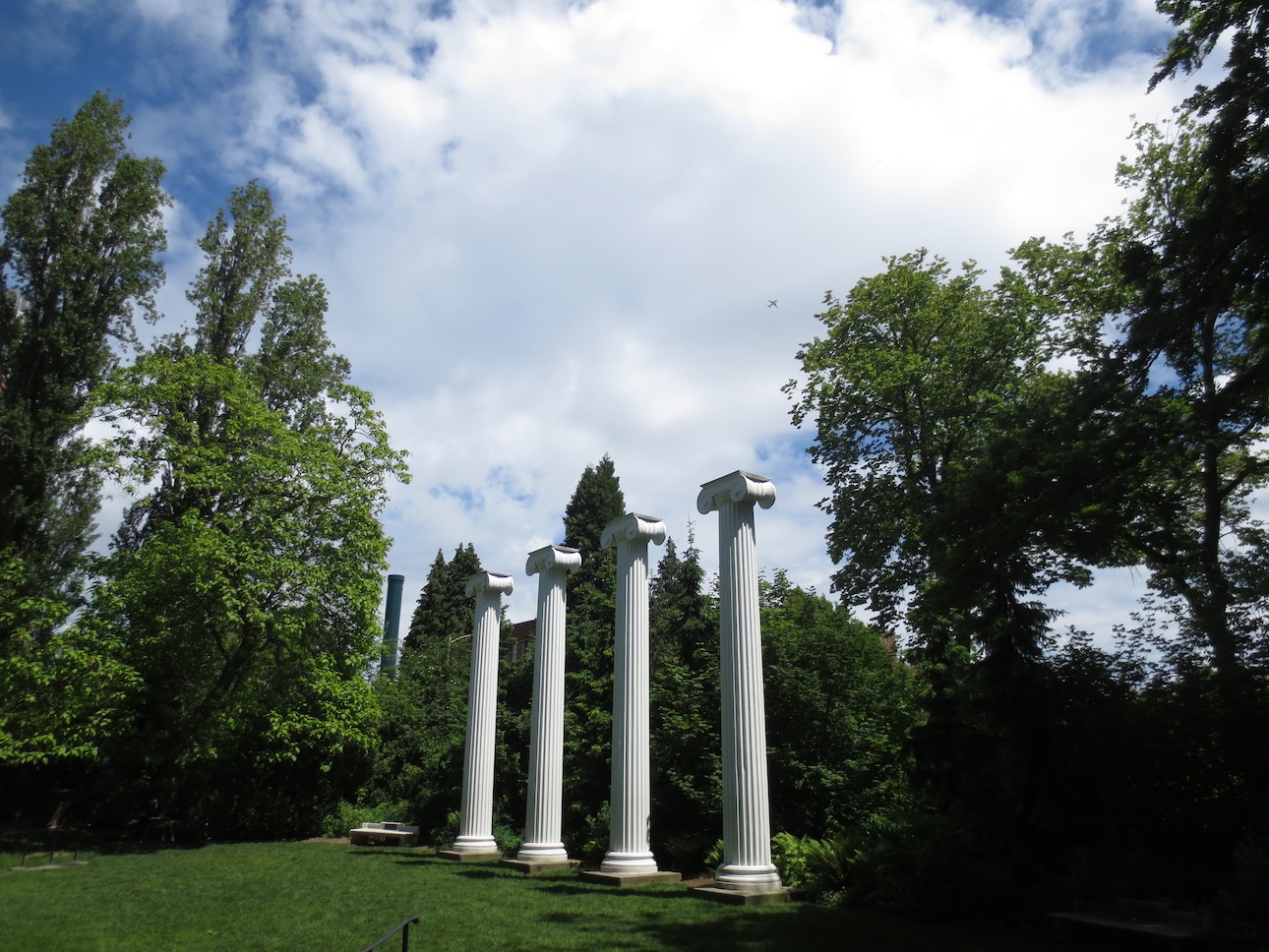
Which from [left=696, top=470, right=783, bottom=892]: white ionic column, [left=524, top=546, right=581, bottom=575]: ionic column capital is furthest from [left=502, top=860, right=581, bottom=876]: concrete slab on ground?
[left=524, top=546, right=581, bottom=575]: ionic column capital

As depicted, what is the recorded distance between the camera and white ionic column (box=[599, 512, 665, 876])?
1537cm

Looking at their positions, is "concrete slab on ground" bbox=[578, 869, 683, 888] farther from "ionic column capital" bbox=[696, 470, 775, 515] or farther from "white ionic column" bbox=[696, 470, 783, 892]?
"ionic column capital" bbox=[696, 470, 775, 515]

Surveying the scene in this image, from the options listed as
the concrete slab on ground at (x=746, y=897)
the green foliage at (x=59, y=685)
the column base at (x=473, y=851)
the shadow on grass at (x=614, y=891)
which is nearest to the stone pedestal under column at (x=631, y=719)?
the shadow on grass at (x=614, y=891)

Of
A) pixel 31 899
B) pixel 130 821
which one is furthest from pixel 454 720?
pixel 31 899

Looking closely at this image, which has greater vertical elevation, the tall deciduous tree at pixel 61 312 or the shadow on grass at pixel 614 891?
the tall deciduous tree at pixel 61 312

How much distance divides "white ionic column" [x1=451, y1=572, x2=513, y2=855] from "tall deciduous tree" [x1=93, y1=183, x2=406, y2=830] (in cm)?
354

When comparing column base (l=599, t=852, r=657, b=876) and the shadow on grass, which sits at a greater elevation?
column base (l=599, t=852, r=657, b=876)

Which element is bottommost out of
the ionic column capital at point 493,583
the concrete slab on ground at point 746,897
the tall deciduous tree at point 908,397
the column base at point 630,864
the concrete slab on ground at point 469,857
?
the concrete slab on ground at point 469,857

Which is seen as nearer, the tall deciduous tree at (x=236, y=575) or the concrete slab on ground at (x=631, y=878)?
the concrete slab on ground at (x=631, y=878)

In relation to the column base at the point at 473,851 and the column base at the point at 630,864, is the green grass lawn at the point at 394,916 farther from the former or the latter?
the column base at the point at 473,851

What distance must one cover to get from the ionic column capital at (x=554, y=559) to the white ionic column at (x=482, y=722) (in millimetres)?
2475

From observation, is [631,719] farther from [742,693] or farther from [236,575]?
[236,575]

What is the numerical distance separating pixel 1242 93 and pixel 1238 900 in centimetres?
1051

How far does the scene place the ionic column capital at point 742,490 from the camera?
15000mm
